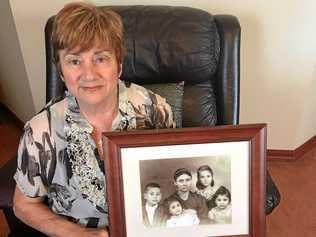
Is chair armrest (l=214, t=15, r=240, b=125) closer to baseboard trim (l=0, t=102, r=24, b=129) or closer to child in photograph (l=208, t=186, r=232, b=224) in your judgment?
child in photograph (l=208, t=186, r=232, b=224)

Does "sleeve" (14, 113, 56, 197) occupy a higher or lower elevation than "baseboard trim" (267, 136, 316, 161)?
higher

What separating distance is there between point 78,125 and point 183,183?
33cm

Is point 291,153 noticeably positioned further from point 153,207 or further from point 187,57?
point 153,207

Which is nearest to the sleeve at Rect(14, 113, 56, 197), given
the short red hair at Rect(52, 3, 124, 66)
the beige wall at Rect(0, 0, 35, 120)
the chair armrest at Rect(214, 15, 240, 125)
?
the short red hair at Rect(52, 3, 124, 66)

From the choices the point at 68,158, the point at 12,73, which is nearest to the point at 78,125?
the point at 68,158

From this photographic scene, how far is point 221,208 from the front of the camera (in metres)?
1.16

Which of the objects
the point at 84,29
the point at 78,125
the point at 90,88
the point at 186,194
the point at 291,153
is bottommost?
the point at 291,153

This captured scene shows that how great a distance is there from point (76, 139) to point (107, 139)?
18cm

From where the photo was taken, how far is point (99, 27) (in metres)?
1.16

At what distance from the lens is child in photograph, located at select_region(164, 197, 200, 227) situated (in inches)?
45.5

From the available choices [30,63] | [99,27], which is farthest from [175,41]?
[30,63]

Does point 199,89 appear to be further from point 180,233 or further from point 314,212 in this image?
point 314,212

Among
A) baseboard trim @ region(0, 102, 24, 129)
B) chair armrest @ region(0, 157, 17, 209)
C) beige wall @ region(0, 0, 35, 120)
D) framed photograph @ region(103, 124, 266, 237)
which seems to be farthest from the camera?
baseboard trim @ region(0, 102, 24, 129)

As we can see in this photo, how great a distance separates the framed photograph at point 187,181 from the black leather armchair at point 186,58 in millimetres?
438
